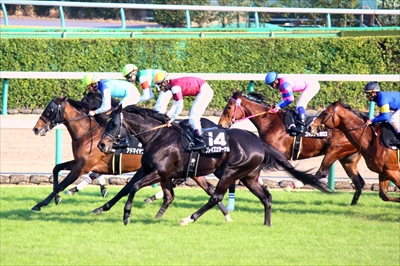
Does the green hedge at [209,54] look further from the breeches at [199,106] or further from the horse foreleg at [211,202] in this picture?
the horse foreleg at [211,202]

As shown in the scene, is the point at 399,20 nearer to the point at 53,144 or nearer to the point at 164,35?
the point at 164,35

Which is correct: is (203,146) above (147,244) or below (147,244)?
above

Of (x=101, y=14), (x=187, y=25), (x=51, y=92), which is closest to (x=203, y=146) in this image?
(x=51, y=92)

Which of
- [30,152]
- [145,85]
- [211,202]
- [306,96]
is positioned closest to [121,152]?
[145,85]

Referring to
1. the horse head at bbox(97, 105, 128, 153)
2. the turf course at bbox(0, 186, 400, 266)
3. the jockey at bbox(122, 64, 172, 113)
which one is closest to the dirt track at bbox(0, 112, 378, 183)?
the turf course at bbox(0, 186, 400, 266)

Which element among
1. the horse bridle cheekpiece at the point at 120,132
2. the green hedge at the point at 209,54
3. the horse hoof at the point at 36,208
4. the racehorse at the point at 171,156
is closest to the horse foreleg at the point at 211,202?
the racehorse at the point at 171,156

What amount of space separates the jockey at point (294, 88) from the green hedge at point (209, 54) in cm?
459

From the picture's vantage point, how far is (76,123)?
8.29 meters

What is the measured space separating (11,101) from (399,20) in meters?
9.05

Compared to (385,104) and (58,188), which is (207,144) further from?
(385,104)

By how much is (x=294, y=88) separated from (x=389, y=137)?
1491mm

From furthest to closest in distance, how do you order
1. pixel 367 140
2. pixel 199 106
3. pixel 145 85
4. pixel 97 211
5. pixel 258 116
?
pixel 258 116 < pixel 145 85 < pixel 367 140 < pixel 97 211 < pixel 199 106

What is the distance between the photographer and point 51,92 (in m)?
13.1

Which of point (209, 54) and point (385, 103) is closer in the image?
point (385, 103)
